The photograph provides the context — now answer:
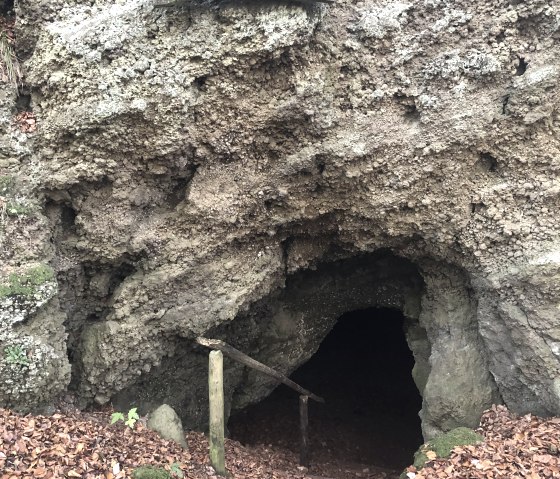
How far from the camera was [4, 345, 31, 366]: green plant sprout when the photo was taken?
4.70 m

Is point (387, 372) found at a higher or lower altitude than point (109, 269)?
lower

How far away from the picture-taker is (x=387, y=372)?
11414mm

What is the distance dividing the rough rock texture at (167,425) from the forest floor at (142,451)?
0.48 ft

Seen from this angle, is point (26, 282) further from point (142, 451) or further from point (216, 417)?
point (216, 417)

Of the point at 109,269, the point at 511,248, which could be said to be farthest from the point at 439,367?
the point at 109,269

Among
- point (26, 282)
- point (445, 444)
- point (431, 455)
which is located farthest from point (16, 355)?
point (445, 444)

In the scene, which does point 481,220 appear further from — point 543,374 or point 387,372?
point 387,372

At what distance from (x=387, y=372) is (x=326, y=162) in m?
7.31

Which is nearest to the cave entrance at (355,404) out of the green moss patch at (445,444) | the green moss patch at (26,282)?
the green moss patch at (445,444)

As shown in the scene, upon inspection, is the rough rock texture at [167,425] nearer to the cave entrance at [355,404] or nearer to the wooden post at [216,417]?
the wooden post at [216,417]

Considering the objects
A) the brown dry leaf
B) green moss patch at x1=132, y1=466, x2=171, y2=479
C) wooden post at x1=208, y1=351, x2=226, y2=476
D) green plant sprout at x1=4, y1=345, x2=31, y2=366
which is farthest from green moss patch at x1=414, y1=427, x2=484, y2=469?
green plant sprout at x1=4, y1=345, x2=31, y2=366

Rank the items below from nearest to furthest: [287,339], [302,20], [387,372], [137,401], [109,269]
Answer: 1. [302,20]
2. [109,269]
3. [137,401]
4. [287,339]
5. [387,372]

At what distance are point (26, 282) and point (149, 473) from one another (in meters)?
2.25

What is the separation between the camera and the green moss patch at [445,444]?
503cm
